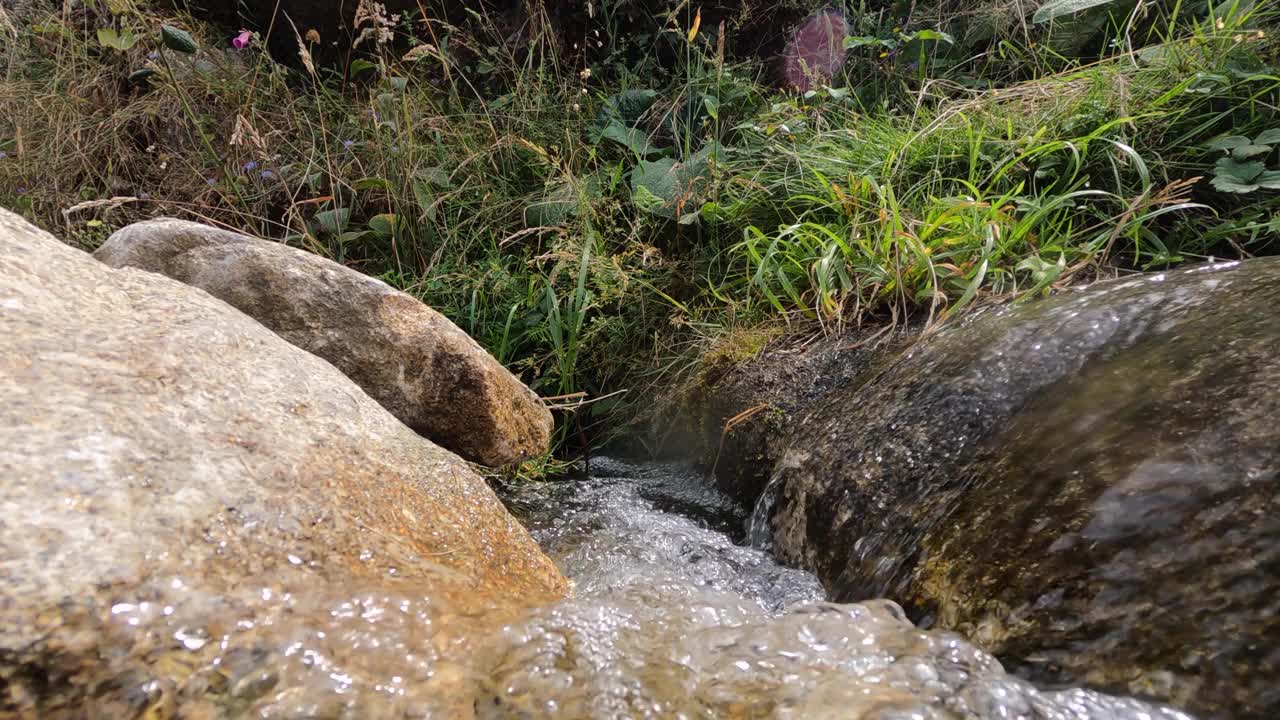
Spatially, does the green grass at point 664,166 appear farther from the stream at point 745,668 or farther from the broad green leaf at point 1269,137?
the stream at point 745,668

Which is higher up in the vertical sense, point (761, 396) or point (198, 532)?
point (198, 532)

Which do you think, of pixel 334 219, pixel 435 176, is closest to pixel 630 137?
pixel 435 176

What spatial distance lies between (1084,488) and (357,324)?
5.95ft

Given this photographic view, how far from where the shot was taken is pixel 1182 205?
2029mm

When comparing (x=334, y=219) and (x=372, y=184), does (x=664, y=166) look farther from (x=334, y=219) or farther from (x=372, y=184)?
(x=334, y=219)

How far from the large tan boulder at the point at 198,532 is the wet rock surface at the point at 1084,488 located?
0.68 meters

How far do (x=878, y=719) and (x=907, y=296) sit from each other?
61.8 inches

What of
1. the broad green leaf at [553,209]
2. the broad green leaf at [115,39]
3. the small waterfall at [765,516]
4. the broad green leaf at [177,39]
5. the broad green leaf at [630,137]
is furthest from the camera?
the broad green leaf at [115,39]

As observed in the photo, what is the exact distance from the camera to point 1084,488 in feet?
3.63

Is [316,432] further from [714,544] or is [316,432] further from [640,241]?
[640,241]

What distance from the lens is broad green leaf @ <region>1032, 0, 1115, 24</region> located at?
2.97 m

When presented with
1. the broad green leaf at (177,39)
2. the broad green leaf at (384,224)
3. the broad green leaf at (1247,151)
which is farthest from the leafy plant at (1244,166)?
the broad green leaf at (177,39)

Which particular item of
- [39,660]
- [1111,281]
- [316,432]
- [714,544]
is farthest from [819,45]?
[39,660]

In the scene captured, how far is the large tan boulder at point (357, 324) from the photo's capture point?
2113mm
